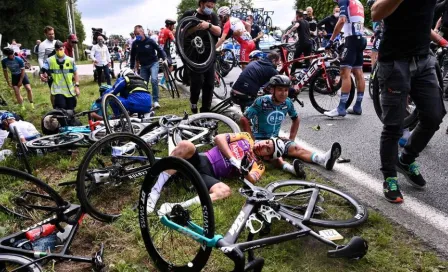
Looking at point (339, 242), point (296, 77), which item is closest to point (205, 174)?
point (339, 242)

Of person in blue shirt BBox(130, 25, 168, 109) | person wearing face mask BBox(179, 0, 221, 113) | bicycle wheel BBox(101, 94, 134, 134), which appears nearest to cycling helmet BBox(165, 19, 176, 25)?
person in blue shirt BBox(130, 25, 168, 109)

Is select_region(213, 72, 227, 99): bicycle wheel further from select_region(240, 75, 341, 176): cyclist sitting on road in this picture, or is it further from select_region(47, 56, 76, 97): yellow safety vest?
select_region(240, 75, 341, 176): cyclist sitting on road

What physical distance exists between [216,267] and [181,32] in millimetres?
4241

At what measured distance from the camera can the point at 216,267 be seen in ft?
8.72

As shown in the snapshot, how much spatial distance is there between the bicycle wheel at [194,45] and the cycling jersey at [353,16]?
7.50 feet

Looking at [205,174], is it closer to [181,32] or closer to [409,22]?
[409,22]

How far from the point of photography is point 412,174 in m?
3.58

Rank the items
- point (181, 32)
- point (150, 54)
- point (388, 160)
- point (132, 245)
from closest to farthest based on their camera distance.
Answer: point (132, 245) → point (388, 160) → point (181, 32) → point (150, 54)

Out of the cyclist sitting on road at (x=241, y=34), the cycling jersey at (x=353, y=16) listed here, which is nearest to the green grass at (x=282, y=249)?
the cycling jersey at (x=353, y=16)

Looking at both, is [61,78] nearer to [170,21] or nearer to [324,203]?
[170,21]

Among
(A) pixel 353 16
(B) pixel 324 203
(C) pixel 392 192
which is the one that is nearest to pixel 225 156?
(B) pixel 324 203

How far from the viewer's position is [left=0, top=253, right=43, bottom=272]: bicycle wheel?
2418mm

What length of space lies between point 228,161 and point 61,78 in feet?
18.1

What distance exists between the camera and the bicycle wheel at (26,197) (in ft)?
10.3
